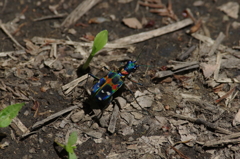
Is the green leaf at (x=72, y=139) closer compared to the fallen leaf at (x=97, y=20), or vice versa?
the green leaf at (x=72, y=139)

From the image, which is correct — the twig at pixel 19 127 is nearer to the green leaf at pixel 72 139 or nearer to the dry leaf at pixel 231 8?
the green leaf at pixel 72 139

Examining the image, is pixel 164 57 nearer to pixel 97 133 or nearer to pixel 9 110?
pixel 97 133

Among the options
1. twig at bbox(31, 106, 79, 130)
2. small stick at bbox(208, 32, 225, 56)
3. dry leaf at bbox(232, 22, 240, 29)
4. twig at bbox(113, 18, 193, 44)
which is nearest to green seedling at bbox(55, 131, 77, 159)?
twig at bbox(31, 106, 79, 130)

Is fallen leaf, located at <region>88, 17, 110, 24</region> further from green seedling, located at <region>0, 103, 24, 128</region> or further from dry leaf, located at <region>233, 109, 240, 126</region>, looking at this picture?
dry leaf, located at <region>233, 109, 240, 126</region>

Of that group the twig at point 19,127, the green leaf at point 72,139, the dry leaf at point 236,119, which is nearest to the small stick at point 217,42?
the dry leaf at point 236,119

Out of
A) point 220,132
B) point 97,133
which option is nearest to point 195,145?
point 220,132
